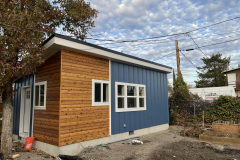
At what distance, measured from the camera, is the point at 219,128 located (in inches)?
310

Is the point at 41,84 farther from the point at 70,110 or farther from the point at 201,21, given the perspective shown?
the point at 201,21

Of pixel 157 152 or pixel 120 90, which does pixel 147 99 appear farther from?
pixel 157 152

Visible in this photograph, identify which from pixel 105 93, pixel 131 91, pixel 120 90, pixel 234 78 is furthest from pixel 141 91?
pixel 234 78

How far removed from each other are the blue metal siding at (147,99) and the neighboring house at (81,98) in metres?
0.04

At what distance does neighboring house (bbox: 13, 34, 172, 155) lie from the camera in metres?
5.50

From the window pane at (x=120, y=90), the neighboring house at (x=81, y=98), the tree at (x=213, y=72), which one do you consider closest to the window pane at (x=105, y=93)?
the neighboring house at (x=81, y=98)

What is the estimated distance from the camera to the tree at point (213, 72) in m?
29.6

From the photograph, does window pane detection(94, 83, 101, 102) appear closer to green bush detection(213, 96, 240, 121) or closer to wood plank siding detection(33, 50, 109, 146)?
wood plank siding detection(33, 50, 109, 146)

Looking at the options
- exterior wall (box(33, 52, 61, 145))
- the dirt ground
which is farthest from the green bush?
exterior wall (box(33, 52, 61, 145))

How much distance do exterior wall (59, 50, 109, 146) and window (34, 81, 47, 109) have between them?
1090mm

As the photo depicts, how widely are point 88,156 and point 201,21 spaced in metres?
9.23

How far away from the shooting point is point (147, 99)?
9055mm

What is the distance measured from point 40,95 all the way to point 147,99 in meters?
5.03

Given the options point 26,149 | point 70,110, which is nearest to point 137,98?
point 70,110
